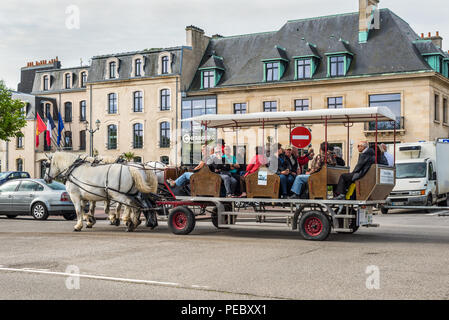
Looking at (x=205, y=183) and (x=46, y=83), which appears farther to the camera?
(x=46, y=83)

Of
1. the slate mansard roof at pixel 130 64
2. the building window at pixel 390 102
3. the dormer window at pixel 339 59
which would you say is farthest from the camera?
the slate mansard roof at pixel 130 64

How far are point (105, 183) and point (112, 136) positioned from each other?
3799cm

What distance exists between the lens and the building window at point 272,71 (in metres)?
43.7

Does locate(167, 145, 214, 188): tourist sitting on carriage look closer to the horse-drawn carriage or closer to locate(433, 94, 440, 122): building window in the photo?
the horse-drawn carriage

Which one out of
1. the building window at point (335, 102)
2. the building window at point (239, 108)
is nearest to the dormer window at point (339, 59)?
the building window at point (335, 102)

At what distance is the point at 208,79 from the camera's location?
47.5 meters

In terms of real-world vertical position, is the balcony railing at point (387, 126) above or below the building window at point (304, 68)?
below

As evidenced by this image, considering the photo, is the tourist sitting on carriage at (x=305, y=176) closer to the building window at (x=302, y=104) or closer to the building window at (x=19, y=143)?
the building window at (x=302, y=104)

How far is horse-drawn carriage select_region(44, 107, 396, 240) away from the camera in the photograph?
12250 millimetres

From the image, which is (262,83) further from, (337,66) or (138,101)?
(138,101)

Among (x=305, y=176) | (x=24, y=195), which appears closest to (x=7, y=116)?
(x=24, y=195)

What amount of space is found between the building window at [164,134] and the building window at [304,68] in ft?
40.3
